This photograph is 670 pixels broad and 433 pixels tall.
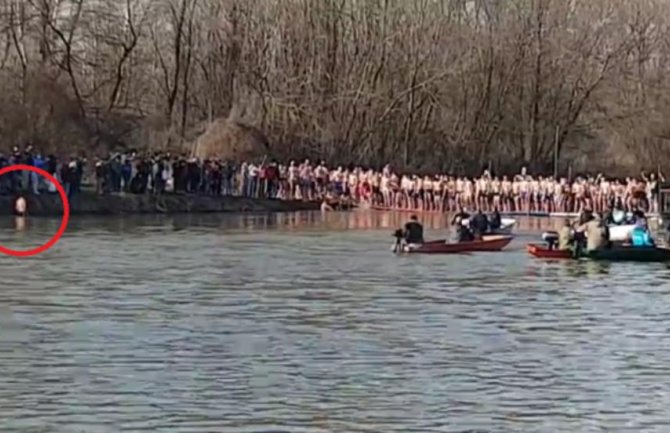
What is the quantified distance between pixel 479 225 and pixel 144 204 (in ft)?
59.2

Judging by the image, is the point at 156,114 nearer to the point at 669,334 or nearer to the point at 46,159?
the point at 46,159

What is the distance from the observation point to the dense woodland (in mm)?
76062

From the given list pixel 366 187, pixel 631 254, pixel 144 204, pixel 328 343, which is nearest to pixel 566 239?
pixel 631 254

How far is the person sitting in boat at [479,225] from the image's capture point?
46616mm

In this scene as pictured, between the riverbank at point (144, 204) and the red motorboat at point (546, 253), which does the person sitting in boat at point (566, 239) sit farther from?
the riverbank at point (144, 204)

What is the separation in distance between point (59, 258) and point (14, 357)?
58.4 feet

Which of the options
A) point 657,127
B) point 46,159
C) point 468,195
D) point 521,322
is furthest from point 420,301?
point 657,127

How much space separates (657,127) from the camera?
85125mm

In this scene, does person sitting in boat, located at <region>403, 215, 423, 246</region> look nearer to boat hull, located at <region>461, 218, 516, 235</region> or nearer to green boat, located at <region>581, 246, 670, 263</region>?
boat hull, located at <region>461, 218, 516, 235</region>

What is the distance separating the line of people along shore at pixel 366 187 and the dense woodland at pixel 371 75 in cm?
514

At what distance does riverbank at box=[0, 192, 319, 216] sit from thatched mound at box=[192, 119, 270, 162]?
526 cm

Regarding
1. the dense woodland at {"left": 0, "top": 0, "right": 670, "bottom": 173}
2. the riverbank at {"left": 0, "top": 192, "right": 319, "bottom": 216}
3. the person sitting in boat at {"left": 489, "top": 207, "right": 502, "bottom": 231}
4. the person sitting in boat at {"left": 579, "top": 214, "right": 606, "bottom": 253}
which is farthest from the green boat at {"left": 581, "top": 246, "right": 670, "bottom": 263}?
the dense woodland at {"left": 0, "top": 0, "right": 670, "bottom": 173}

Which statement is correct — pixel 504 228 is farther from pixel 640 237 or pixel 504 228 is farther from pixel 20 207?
pixel 20 207

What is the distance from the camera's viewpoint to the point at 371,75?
78688 millimetres
